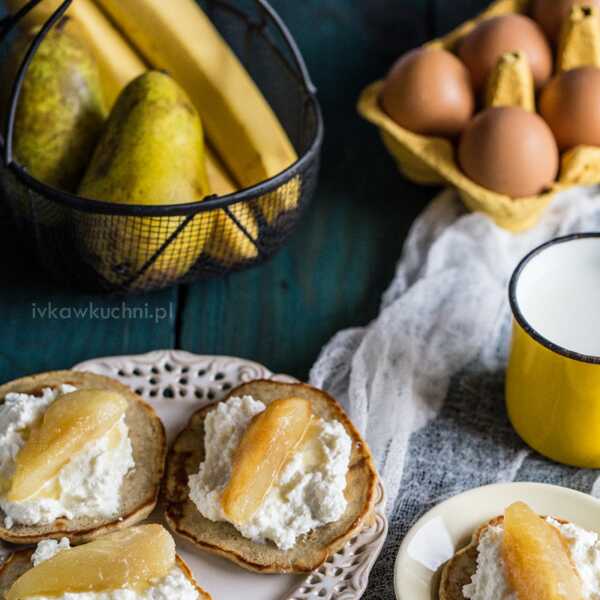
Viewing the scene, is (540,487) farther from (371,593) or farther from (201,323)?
(201,323)

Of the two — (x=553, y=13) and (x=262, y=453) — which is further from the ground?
(x=262, y=453)

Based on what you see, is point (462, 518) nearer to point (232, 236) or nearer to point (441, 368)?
point (441, 368)

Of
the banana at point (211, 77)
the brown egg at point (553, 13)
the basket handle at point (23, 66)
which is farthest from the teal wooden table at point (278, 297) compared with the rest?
the brown egg at point (553, 13)

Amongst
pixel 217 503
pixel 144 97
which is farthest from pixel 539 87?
pixel 217 503

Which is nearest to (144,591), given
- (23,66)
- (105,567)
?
(105,567)

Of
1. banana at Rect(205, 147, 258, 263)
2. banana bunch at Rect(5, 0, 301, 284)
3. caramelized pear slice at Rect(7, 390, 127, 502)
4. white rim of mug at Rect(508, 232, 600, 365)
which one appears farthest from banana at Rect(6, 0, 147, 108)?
white rim of mug at Rect(508, 232, 600, 365)

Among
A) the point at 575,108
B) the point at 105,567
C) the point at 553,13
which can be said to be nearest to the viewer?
the point at 105,567

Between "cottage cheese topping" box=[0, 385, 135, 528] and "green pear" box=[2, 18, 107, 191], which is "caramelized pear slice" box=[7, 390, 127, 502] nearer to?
"cottage cheese topping" box=[0, 385, 135, 528]
